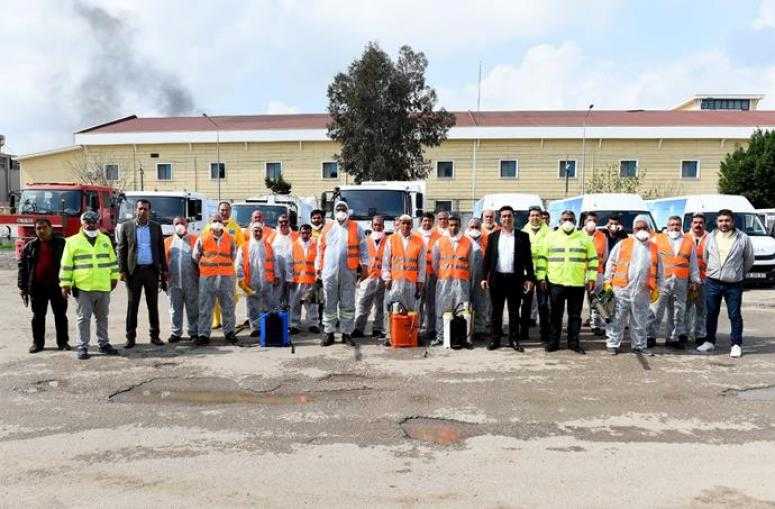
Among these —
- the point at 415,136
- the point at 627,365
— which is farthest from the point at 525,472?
the point at 415,136

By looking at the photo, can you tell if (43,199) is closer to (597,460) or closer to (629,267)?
(629,267)

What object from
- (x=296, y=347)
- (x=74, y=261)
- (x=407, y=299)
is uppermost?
(x=74, y=261)

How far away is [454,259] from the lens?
8898 millimetres

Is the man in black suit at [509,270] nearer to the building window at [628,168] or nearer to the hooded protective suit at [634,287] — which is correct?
the hooded protective suit at [634,287]

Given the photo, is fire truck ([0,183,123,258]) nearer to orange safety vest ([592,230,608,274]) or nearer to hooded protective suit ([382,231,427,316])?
hooded protective suit ([382,231,427,316])

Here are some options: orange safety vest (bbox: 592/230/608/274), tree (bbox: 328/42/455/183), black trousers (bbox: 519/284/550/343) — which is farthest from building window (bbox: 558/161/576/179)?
black trousers (bbox: 519/284/550/343)

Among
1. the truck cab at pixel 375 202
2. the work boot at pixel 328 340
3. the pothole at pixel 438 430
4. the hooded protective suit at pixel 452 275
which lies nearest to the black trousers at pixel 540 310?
the hooded protective suit at pixel 452 275

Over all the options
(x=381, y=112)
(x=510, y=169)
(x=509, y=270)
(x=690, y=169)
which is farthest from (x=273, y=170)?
(x=509, y=270)

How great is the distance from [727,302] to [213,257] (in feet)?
22.9

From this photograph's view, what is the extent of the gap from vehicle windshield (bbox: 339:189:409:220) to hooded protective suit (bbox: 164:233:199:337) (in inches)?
263

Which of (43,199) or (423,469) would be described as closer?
(423,469)

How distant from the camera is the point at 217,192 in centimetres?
4469

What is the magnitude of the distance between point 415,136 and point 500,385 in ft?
93.4

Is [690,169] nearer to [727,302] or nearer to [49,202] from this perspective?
[727,302]
